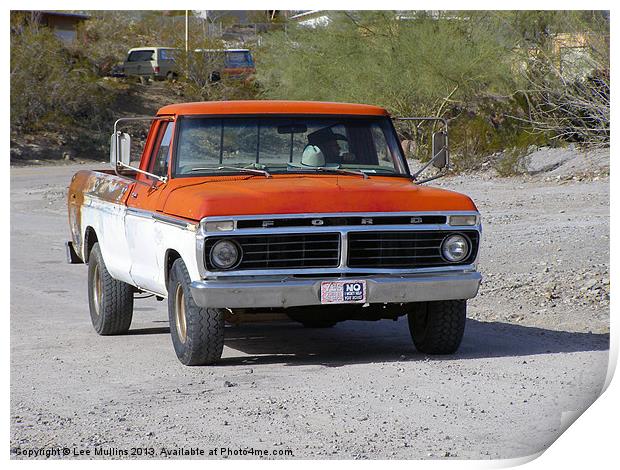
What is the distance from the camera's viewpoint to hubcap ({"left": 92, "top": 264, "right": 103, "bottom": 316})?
1110cm

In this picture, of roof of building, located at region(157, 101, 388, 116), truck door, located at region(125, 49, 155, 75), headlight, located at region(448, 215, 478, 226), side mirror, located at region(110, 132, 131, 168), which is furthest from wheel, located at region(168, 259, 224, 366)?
truck door, located at region(125, 49, 155, 75)

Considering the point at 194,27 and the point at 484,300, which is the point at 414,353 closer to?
the point at 484,300

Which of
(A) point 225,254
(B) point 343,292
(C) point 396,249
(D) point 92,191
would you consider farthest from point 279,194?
(D) point 92,191

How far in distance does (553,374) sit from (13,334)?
501cm

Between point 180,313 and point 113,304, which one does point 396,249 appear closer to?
point 180,313

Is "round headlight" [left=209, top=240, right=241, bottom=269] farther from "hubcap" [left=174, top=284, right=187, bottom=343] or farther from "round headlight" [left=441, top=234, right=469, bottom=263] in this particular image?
"round headlight" [left=441, top=234, right=469, bottom=263]

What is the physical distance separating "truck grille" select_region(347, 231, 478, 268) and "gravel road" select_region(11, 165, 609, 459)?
0.73 meters

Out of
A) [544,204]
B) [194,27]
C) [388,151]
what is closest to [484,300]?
[388,151]

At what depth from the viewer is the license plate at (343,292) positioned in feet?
27.7

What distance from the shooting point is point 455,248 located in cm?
887

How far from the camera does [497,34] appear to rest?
34.1m

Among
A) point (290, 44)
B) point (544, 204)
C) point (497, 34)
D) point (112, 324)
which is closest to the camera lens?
point (112, 324)

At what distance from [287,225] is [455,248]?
129cm

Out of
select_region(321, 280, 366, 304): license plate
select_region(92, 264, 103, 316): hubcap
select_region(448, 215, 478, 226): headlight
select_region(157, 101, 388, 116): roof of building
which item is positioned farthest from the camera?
select_region(92, 264, 103, 316): hubcap
